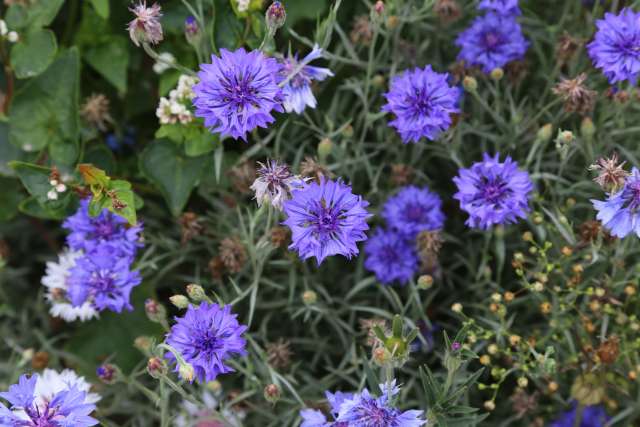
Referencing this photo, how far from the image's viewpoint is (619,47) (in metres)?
1.16

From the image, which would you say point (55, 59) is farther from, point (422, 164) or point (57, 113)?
point (422, 164)

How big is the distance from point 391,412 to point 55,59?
2.85ft

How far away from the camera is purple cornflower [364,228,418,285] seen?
1.28 meters

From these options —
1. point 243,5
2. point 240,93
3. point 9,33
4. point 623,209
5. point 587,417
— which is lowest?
point 587,417

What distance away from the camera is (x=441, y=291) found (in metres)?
1.44

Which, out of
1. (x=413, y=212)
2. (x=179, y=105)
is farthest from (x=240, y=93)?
(x=413, y=212)

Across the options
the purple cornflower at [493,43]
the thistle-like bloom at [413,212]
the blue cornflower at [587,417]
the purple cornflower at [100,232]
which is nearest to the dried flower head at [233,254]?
the purple cornflower at [100,232]

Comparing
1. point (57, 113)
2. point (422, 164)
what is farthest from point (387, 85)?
point (57, 113)

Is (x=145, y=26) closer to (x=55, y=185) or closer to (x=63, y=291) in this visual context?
(x=55, y=185)

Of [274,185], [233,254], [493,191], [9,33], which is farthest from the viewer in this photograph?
[9,33]

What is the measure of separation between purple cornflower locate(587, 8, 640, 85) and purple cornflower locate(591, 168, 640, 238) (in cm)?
18

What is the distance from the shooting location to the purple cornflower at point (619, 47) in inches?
44.9

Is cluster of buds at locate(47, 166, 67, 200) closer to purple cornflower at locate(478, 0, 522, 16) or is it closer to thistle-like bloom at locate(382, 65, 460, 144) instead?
thistle-like bloom at locate(382, 65, 460, 144)

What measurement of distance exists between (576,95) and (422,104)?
227 mm
